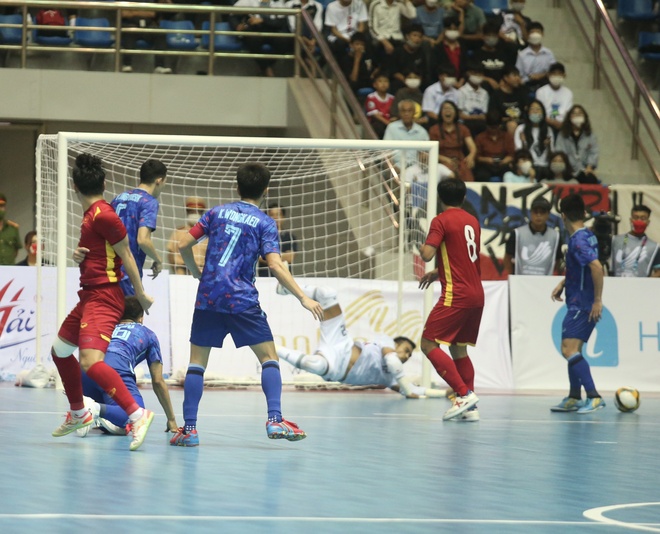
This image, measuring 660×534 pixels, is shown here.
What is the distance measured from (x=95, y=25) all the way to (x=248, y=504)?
46.7 ft

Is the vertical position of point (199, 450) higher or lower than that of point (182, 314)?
lower

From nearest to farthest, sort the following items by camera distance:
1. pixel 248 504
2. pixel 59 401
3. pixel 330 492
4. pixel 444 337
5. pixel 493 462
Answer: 1. pixel 248 504
2. pixel 330 492
3. pixel 493 462
4. pixel 444 337
5. pixel 59 401

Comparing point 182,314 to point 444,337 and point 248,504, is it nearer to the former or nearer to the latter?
point 444,337

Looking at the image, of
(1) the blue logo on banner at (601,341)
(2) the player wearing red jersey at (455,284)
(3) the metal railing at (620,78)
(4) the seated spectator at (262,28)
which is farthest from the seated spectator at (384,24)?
(2) the player wearing red jersey at (455,284)

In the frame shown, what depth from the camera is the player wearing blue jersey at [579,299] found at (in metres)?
10.9

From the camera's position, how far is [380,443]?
823 cm

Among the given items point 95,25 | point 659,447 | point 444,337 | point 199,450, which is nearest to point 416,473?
point 199,450

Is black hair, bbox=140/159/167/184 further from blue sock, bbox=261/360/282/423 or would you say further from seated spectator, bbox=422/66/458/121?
seated spectator, bbox=422/66/458/121

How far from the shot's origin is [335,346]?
12.4 meters

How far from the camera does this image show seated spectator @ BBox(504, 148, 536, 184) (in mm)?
16484

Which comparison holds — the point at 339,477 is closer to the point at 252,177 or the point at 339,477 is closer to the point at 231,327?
the point at 231,327

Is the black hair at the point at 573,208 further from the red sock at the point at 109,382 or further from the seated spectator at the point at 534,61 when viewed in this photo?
the seated spectator at the point at 534,61

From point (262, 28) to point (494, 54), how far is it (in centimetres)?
355

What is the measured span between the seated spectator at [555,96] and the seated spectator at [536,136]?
28.6 inches
